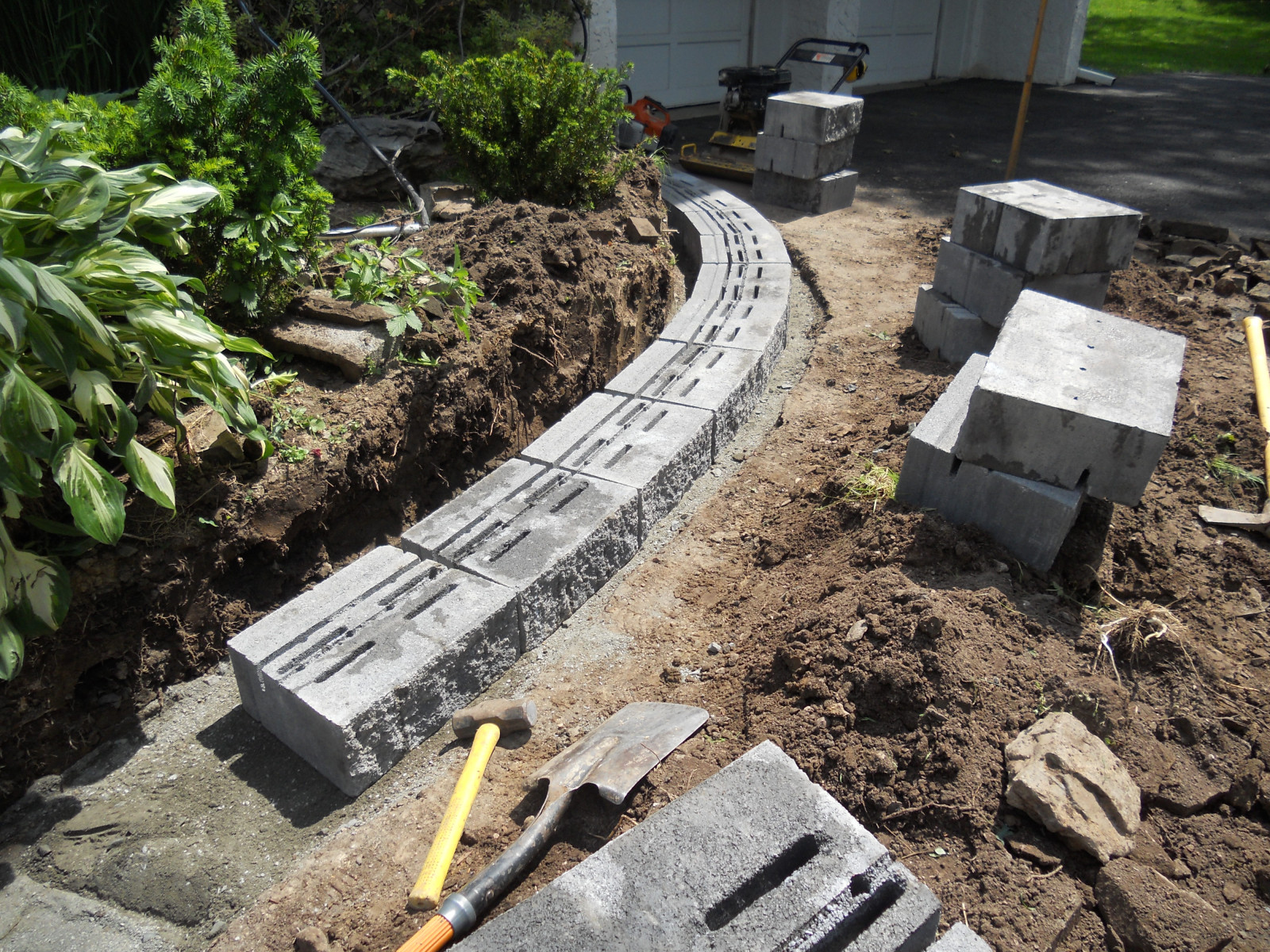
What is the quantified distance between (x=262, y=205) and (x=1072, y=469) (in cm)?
309

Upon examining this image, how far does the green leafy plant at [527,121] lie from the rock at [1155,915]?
4308mm

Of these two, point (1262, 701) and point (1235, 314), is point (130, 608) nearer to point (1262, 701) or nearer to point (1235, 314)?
point (1262, 701)

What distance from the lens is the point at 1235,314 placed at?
5.10 meters

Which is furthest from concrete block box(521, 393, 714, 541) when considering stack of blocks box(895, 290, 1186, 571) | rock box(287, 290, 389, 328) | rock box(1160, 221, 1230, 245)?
rock box(1160, 221, 1230, 245)

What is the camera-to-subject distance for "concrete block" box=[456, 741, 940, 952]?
1.70 meters

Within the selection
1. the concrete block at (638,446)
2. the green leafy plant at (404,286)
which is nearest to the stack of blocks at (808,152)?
the concrete block at (638,446)

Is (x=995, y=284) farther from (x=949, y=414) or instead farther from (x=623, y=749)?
(x=623, y=749)

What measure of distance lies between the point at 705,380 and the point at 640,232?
1.45 meters

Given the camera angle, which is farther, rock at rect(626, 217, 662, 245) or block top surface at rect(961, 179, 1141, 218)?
rock at rect(626, 217, 662, 245)

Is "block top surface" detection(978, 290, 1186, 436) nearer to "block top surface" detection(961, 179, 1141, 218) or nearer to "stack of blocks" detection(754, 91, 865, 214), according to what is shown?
"block top surface" detection(961, 179, 1141, 218)

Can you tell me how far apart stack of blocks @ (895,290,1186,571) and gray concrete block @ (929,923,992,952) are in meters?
1.40

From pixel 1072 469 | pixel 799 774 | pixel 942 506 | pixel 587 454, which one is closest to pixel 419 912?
pixel 799 774

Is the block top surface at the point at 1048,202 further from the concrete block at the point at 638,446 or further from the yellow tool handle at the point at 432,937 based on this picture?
the yellow tool handle at the point at 432,937

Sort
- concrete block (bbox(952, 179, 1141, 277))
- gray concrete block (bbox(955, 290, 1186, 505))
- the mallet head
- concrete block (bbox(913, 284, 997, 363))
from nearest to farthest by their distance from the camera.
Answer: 1. the mallet head
2. gray concrete block (bbox(955, 290, 1186, 505))
3. concrete block (bbox(952, 179, 1141, 277))
4. concrete block (bbox(913, 284, 997, 363))
